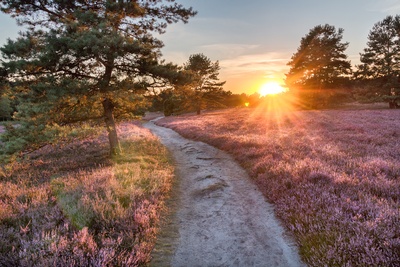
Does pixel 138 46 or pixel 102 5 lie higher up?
pixel 102 5

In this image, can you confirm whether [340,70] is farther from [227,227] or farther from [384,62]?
[227,227]

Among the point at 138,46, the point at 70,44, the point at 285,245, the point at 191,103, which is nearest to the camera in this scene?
the point at 285,245

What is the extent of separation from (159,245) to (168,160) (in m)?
7.92

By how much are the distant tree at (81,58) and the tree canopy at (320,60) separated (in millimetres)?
36762

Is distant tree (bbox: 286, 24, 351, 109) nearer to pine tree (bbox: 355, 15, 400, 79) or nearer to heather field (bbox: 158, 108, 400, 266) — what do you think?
pine tree (bbox: 355, 15, 400, 79)

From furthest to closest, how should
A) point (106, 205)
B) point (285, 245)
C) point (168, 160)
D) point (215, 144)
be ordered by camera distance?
point (215, 144), point (168, 160), point (106, 205), point (285, 245)

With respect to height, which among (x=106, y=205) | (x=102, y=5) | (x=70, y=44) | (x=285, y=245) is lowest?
(x=285, y=245)

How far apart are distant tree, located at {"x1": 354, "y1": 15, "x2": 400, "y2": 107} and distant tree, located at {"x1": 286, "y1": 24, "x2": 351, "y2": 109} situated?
11.5ft

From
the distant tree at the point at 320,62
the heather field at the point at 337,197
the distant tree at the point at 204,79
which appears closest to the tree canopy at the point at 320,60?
the distant tree at the point at 320,62

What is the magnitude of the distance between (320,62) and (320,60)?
412mm

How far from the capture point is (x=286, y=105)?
50.2m

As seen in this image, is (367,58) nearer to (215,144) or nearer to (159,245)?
(215,144)

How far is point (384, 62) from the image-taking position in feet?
120

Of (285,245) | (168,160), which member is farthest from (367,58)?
(285,245)
